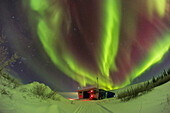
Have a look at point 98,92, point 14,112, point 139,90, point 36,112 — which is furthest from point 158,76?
point 98,92

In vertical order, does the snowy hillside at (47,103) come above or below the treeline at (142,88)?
below

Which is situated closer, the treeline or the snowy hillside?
the snowy hillside

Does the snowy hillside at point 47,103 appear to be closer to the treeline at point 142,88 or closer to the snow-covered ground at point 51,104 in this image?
the snow-covered ground at point 51,104

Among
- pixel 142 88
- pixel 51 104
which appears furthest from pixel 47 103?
pixel 142 88

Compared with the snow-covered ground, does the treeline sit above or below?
above

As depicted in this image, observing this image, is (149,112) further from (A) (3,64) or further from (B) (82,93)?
(B) (82,93)

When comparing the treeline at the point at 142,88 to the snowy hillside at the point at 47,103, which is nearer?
the snowy hillside at the point at 47,103

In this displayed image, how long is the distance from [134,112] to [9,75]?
6150 millimetres

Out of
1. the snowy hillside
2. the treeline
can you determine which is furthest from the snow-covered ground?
the treeline

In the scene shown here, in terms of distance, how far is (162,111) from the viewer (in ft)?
10.1

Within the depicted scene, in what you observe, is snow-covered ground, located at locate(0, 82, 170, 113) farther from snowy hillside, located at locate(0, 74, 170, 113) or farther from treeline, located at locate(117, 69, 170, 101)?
treeline, located at locate(117, 69, 170, 101)

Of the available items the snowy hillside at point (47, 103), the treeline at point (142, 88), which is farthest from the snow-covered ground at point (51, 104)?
the treeline at point (142, 88)

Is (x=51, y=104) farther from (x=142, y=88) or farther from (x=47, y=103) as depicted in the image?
(x=142, y=88)

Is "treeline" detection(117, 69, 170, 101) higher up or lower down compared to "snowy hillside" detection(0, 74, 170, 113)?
higher up
